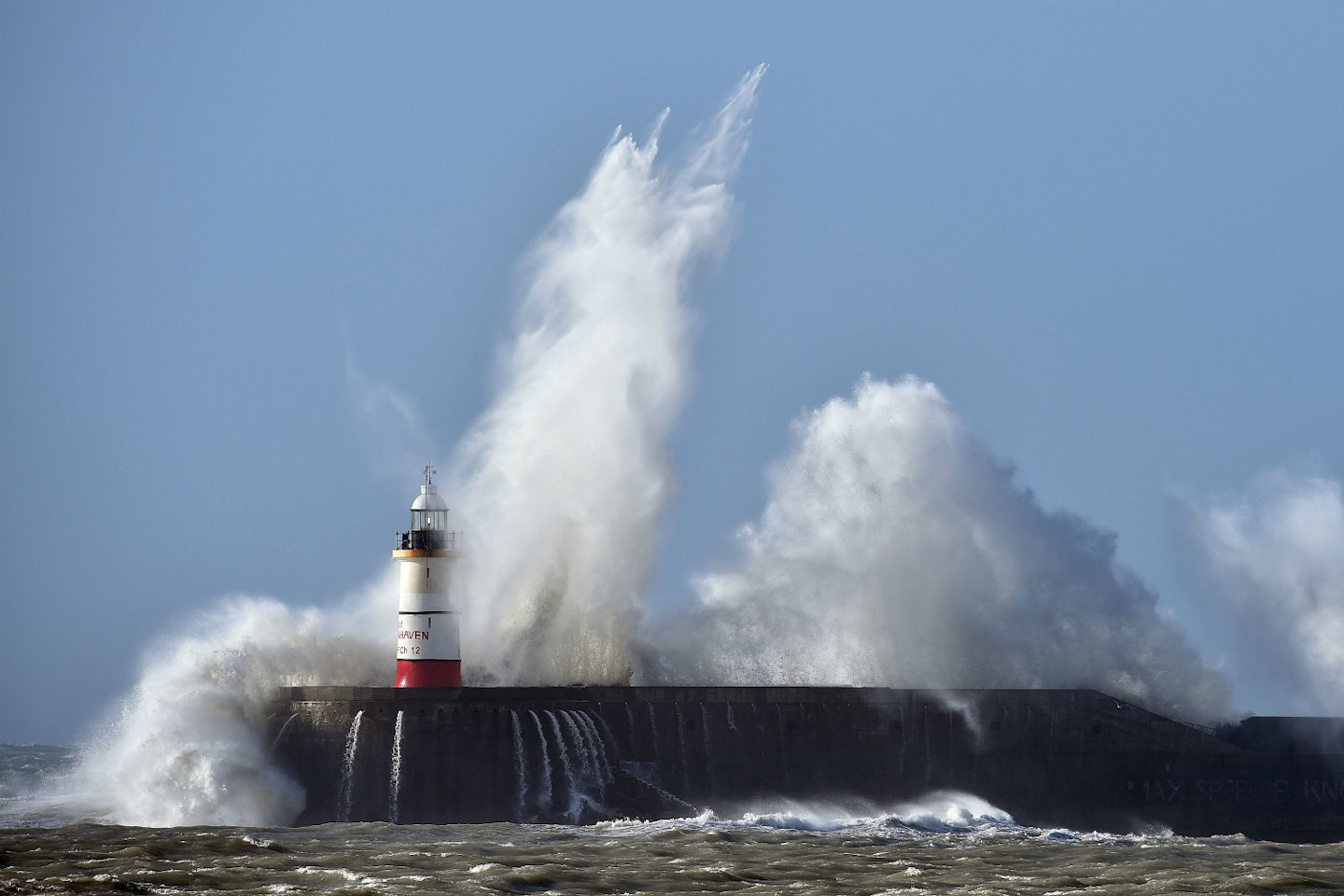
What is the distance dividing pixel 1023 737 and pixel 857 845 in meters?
6.39

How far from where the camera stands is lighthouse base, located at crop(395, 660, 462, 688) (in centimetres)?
3294

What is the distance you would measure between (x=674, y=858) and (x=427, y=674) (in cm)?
861

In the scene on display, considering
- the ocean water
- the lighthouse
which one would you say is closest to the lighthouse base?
the lighthouse

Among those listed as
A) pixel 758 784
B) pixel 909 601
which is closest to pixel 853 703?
pixel 758 784

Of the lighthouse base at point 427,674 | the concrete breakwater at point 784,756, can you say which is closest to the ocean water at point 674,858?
the concrete breakwater at point 784,756

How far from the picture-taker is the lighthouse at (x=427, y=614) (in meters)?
33.0

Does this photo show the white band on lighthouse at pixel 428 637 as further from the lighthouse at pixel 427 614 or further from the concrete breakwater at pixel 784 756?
the concrete breakwater at pixel 784 756

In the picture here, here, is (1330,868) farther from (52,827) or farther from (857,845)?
(52,827)

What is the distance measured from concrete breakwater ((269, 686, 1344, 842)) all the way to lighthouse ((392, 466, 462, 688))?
1.65 metres

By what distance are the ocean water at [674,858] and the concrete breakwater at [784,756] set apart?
755 millimetres

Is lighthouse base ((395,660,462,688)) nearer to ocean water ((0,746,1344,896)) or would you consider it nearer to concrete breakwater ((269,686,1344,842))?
concrete breakwater ((269,686,1344,842))

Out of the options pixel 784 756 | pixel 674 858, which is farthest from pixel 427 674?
pixel 674 858

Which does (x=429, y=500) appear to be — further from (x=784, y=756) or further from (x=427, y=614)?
(x=784, y=756)

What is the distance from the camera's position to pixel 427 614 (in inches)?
1307
